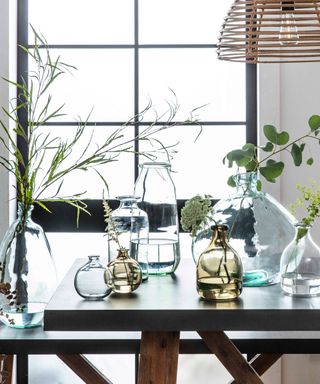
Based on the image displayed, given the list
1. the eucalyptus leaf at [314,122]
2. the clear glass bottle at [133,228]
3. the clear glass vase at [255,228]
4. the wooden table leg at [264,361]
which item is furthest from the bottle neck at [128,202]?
the wooden table leg at [264,361]

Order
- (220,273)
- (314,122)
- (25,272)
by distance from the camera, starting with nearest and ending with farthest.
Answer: (220,273)
(314,122)
(25,272)

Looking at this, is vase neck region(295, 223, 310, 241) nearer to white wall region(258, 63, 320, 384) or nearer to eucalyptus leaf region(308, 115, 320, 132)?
eucalyptus leaf region(308, 115, 320, 132)

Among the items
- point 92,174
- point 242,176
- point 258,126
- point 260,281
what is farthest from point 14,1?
point 260,281

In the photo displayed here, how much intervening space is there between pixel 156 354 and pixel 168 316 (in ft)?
0.59

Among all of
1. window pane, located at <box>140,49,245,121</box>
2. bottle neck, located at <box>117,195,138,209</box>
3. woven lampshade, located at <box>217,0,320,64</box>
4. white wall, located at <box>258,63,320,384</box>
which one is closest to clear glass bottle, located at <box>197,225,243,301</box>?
bottle neck, located at <box>117,195,138,209</box>

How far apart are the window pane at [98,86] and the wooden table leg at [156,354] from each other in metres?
1.65

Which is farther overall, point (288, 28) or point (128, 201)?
point (128, 201)

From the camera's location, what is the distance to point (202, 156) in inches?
146

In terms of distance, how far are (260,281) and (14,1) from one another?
185 centimetres

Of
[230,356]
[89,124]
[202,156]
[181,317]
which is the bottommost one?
[230,356]

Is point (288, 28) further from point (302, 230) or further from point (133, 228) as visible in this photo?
point (133, 228)

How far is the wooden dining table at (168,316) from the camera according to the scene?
211 centimetres

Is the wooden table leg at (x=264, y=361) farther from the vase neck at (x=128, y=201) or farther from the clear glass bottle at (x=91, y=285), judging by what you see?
the clear glass bottle at (x=91, y=285)

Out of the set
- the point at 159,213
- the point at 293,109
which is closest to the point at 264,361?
the point at 159,213
